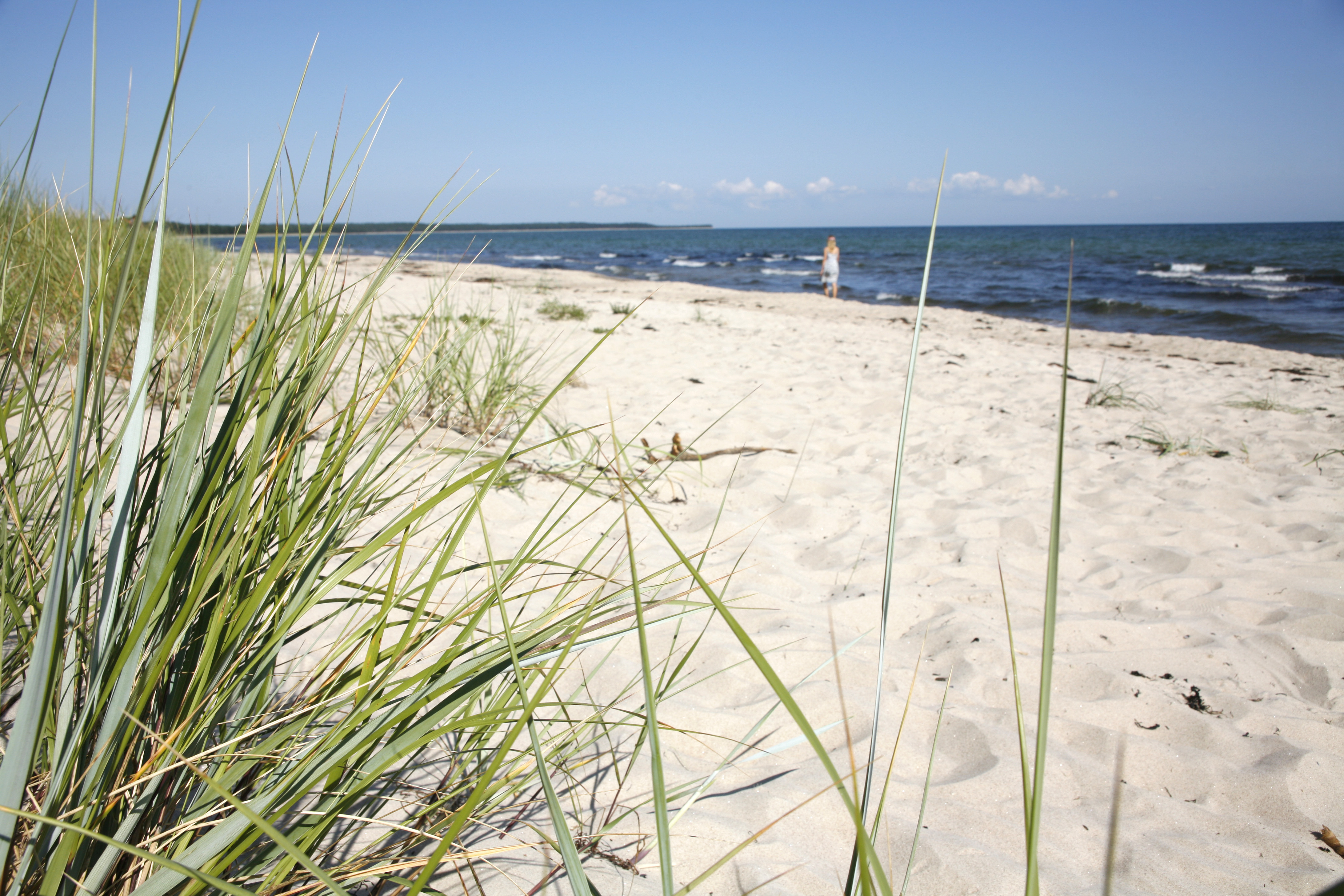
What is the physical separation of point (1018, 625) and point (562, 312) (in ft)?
19.2

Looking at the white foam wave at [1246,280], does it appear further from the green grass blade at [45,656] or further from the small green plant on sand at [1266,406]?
the green grass blade at [45,656]

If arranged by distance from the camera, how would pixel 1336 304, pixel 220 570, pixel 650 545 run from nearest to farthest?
pixel 220 570
pixel 650 545
pixel 1336 304

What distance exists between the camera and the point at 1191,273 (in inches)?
632

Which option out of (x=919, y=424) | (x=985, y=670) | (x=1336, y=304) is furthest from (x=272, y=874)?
(x=1336, y=304)

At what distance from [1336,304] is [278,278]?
47.3ft

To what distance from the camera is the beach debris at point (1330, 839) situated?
1.10 meters

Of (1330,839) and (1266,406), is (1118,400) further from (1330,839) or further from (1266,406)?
(1330,839)

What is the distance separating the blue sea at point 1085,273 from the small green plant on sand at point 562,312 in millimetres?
1026

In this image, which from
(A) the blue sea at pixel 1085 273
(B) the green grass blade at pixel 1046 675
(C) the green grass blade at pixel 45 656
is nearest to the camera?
(B) the green grass blade at pixel 1046 675

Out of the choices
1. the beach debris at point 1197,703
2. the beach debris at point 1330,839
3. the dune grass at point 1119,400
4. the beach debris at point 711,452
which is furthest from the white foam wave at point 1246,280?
the beach debris at point 1330,839

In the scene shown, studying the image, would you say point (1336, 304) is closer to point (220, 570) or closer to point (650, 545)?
point (650, 545)

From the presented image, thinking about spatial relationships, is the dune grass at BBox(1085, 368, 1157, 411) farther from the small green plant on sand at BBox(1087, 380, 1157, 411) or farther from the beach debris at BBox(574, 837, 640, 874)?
the beach debris at BBox(574, 837, 640, 874)

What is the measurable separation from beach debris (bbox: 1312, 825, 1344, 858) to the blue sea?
3.81ft

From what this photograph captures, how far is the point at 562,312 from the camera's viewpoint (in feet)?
22.9
